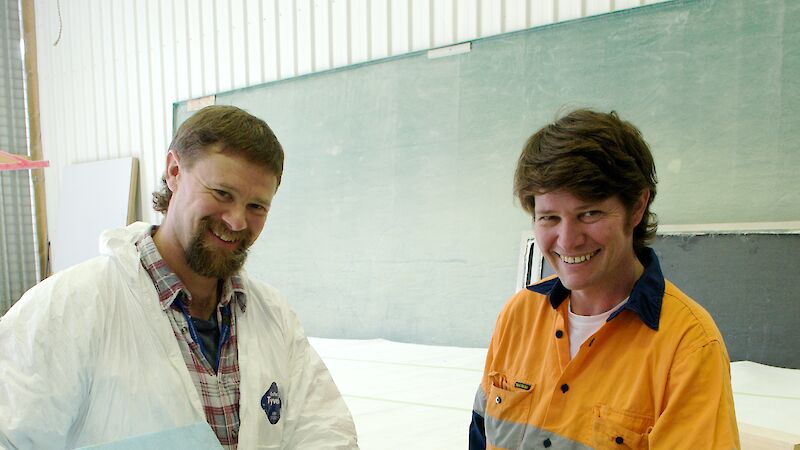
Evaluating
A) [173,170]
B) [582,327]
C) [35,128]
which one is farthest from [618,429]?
[35,128]

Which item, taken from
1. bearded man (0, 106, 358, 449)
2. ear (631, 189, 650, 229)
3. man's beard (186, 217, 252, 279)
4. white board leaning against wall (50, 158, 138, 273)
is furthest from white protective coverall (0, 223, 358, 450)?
white board leaning against wall (50, 158, 138, 273)

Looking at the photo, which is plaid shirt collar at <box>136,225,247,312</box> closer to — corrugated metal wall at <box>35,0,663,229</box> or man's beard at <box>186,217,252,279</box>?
man's beard at <box>186,217,252,279</box>

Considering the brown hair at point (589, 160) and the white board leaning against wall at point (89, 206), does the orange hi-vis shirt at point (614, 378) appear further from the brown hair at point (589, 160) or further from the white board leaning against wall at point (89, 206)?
the white board leaning against wall at point (89, 206)

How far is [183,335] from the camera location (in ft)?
4.07

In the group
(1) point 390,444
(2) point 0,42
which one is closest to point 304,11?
(1) point 390,444

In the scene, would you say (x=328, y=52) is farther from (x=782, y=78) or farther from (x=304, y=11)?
(x=782, y=78)

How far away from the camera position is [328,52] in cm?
404

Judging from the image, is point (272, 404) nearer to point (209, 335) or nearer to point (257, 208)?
point (209, 335)

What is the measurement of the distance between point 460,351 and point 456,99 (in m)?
1.42

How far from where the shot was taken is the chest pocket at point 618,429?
1.05 m

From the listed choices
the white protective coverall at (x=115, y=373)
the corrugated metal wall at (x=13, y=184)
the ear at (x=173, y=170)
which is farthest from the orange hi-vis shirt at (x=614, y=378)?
the corrugated metal wall at (x=13, y=184)

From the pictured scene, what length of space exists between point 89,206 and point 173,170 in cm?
482

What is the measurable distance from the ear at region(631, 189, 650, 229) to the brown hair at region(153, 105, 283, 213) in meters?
0.76

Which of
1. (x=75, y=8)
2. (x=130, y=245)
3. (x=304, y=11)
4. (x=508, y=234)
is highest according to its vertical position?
(x=75, y=8)
